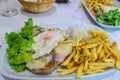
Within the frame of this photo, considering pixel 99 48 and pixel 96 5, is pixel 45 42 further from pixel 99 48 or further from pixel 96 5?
pixel 96 5

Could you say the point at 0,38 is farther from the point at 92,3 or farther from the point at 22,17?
the point at 92,3

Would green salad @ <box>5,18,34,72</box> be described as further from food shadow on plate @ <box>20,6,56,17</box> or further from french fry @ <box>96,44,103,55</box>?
food shadow on plate @ <box>20,6,56,17</box>

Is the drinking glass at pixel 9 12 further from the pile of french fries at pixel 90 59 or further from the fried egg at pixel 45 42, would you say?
the pile of french fries at pixel 90 59

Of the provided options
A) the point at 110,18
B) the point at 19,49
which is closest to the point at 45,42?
the point at 19,49

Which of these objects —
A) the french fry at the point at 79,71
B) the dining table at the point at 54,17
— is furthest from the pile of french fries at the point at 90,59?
the dining table at the point at 54,17

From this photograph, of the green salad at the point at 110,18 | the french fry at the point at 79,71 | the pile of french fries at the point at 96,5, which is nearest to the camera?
the french fry at the point at 79,71
